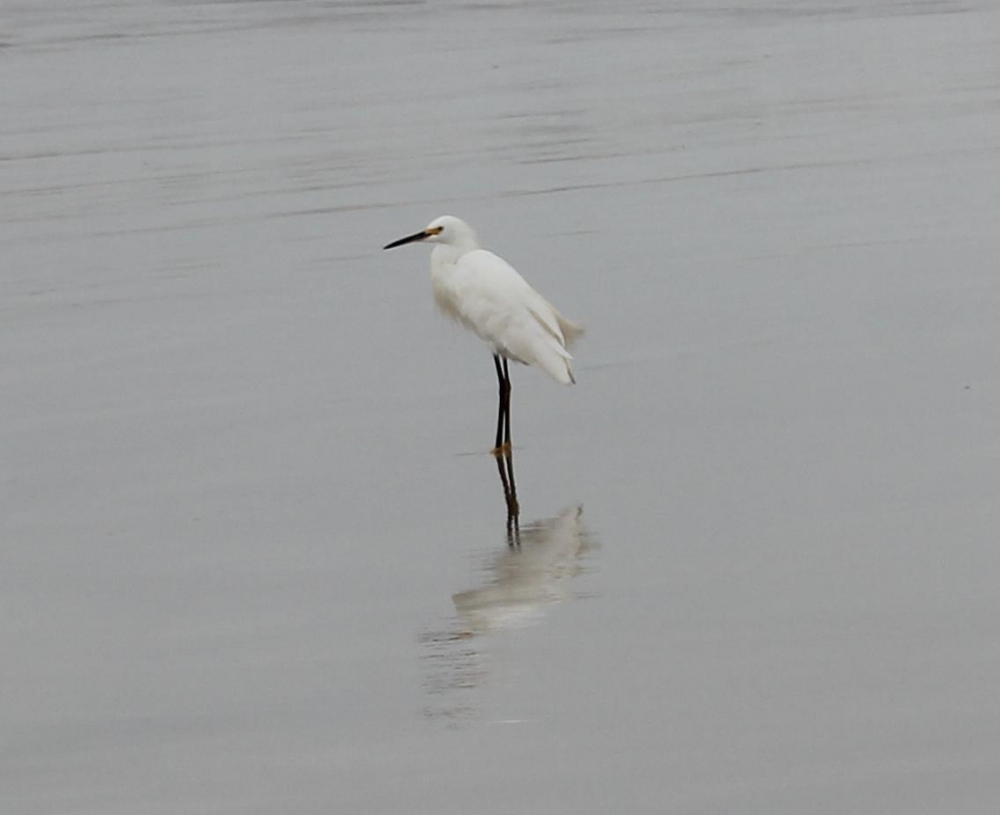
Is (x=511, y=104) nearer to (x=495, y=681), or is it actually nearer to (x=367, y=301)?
(x=367, y=301)

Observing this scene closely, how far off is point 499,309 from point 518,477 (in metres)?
1.28

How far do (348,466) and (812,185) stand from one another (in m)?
6.91

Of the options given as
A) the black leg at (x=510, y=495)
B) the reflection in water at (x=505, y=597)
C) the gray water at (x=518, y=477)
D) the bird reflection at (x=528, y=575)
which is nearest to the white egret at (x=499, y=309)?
the gray water at (x=518, y=477)

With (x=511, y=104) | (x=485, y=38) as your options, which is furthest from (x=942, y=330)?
(x=485, y=38)

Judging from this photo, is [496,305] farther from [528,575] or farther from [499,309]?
[528,575]

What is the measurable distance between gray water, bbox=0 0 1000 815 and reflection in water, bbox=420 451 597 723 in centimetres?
2

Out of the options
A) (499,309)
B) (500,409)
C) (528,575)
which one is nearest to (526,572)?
(528,575)

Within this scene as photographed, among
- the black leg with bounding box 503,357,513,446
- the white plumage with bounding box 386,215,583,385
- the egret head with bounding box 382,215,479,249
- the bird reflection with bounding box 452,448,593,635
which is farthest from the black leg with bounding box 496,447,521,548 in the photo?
the egret head with bounding box 382,215,479,249

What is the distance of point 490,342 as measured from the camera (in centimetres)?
872

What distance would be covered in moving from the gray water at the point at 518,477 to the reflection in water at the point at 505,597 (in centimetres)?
2

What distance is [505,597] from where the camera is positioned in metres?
5.98

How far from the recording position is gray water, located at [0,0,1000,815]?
4703 mm

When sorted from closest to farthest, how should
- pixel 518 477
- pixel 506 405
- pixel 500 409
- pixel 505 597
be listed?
pixel 505 597 → pixel 518 477 → pixel 500 409 → pixel 506 405

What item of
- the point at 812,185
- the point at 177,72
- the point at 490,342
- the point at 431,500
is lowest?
the point at 431,500
